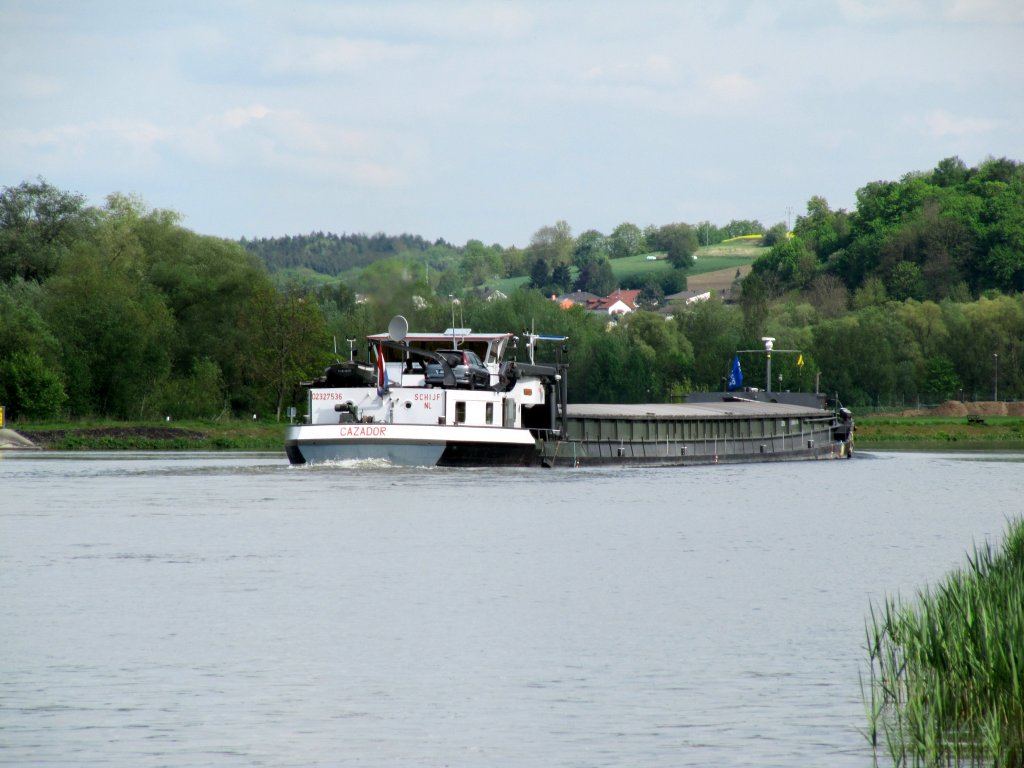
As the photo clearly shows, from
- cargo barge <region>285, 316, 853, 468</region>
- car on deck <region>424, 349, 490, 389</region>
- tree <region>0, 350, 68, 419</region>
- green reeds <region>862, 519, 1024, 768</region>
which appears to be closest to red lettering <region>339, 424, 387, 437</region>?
cargo barge <region>285, 316, 853, 468</region>

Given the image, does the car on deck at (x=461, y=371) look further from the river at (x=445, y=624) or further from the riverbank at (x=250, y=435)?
the riverbank at (x=250, y=435)

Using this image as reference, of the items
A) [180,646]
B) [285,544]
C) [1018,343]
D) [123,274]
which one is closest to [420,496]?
[285,544]

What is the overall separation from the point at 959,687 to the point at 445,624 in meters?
8.89

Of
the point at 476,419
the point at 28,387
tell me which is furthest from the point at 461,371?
the point at 28,387

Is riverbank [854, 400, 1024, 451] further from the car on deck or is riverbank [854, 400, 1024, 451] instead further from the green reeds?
the green reeds

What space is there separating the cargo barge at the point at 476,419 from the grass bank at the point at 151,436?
25.2 m

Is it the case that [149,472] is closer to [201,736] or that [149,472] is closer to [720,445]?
[720,445]

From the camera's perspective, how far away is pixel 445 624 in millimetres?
21453

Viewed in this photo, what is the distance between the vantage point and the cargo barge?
5403cm

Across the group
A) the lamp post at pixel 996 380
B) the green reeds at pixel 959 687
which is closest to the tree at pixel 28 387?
the green reeds at pixel 959 687

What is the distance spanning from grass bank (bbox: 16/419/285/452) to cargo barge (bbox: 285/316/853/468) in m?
25.2

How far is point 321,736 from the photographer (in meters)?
14.7

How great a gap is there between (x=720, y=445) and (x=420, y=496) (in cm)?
3180

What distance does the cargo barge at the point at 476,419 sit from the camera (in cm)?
5403
